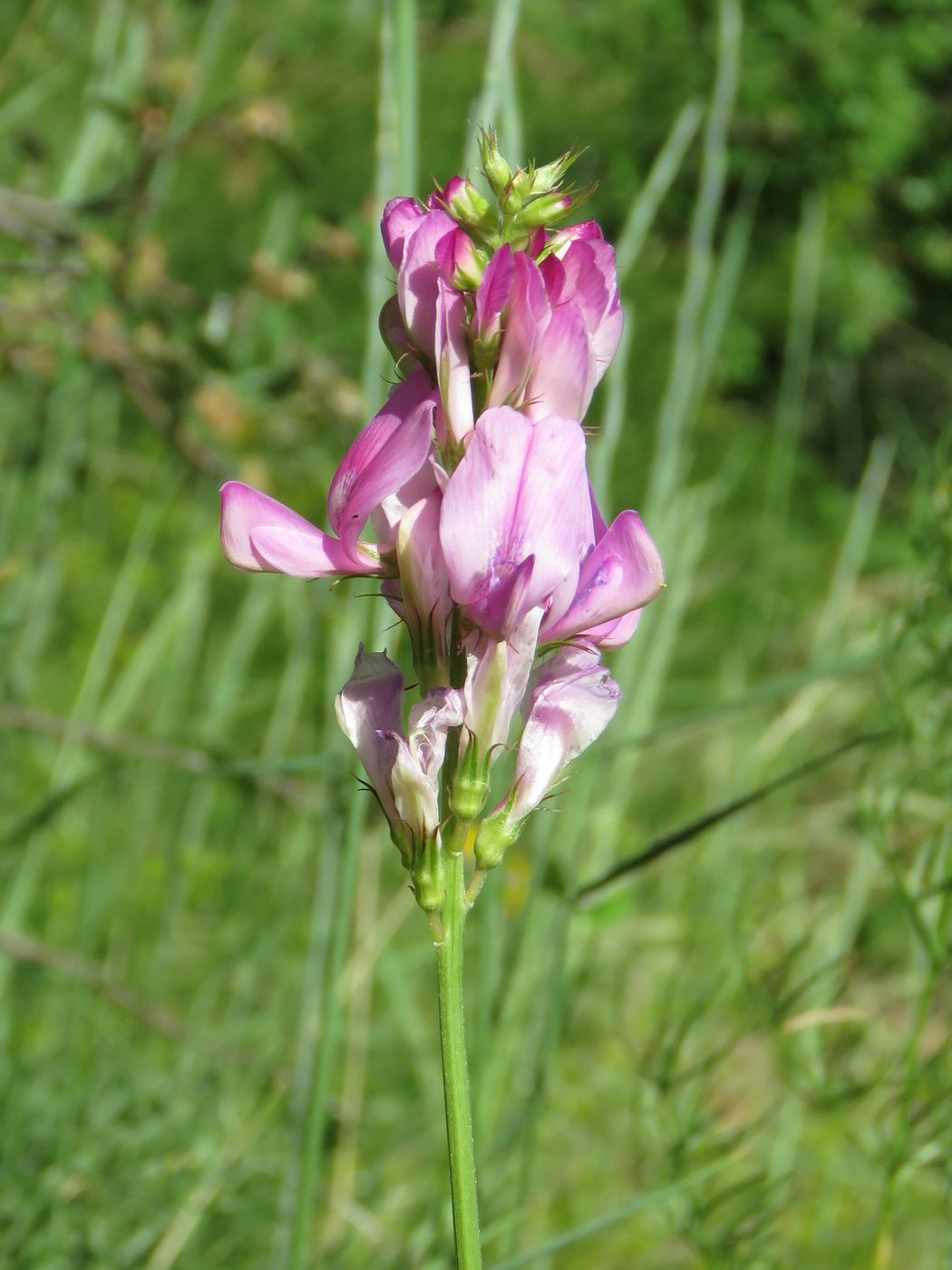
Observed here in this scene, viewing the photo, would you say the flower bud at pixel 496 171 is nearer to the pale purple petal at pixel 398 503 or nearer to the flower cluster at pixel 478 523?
the flower cluster at pixel 478 523

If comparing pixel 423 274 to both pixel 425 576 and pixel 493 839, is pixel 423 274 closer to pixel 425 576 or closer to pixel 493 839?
pixel 425 576

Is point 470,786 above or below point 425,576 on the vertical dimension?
below

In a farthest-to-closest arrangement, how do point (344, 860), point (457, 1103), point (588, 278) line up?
point (344, 860) → point (588, 278) → point (457, 1103)

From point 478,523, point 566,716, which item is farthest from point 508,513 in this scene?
point 566,716

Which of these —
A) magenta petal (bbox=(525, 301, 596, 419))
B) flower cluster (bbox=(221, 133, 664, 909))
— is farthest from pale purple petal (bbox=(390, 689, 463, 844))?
magenta petal (bbox=(525, 301, 596, 419))

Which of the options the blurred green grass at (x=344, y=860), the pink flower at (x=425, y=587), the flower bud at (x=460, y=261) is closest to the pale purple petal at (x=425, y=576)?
the pink flower at (x=425, y=587)

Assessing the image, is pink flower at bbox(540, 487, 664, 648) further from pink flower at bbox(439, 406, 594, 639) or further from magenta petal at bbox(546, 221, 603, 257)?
magenta petal at bbox(546, 221, 603, 257)
